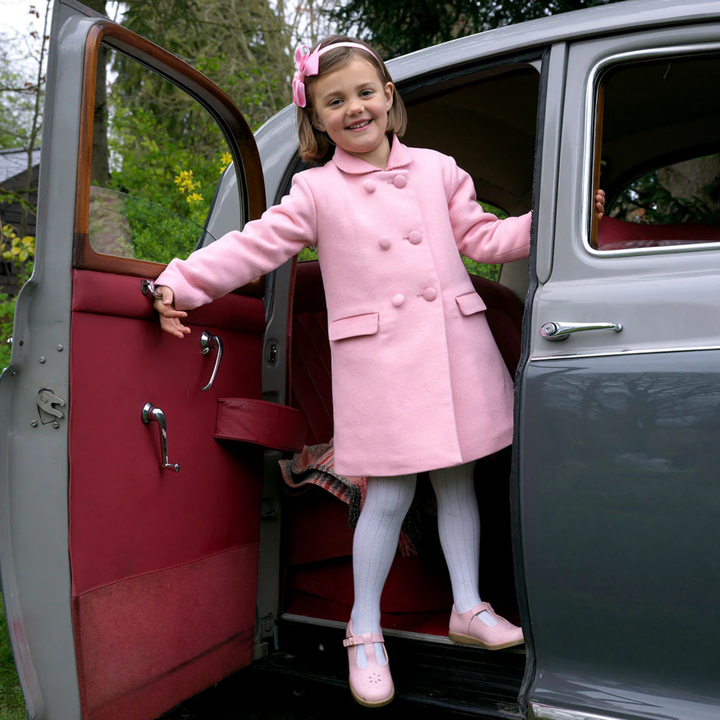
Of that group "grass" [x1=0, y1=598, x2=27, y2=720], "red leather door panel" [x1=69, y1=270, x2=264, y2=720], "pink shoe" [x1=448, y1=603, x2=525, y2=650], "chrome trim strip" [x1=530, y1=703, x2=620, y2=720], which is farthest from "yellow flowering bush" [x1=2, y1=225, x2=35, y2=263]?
"chrome trim strip" [x1=530, y1=703, x2=620, y2=720]

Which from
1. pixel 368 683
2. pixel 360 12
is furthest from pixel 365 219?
pixel 360 12

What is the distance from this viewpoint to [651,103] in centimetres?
273

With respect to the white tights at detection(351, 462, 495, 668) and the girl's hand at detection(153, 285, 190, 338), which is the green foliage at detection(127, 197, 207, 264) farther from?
the white tights at detection(351, 462, 495, 668)

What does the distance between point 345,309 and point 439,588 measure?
0.96m

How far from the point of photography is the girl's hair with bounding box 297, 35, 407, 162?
204cm

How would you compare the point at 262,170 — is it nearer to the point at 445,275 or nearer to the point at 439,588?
the point at 445,275

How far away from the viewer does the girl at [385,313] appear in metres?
2.00

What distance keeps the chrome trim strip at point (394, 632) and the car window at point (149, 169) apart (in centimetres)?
108

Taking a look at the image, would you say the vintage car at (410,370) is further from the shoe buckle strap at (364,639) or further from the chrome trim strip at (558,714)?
the shoe buckle strap at (364,639)

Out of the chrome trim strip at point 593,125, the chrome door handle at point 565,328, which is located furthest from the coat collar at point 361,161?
the chrome door handle at point 565,328

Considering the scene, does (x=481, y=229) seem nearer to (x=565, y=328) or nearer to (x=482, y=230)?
(x=482, y=230)

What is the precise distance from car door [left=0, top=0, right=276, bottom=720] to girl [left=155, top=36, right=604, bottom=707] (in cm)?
21

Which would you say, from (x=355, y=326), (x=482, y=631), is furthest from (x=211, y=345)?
(x=482, y=631)

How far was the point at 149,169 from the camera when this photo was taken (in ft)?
23.5
